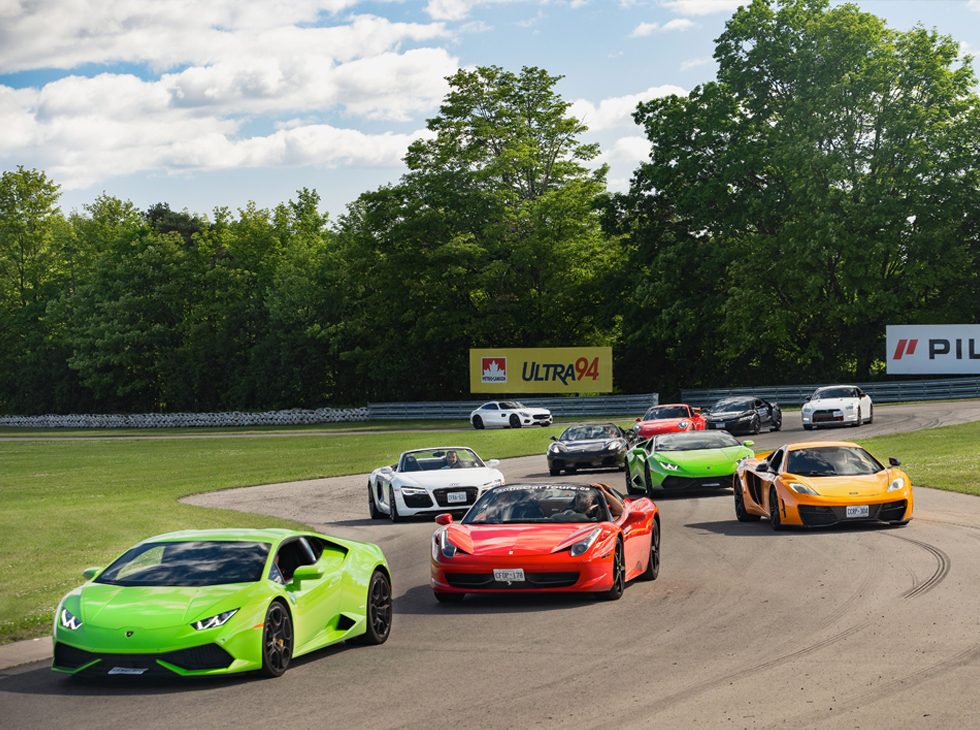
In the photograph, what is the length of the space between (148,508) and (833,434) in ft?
80.7

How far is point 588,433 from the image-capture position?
104 ft

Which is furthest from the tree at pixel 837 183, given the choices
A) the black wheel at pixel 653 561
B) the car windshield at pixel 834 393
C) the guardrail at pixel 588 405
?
the black wheel at pixel 653 561

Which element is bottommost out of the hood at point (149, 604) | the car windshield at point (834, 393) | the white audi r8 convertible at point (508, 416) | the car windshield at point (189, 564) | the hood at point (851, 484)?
the white audi r8 convertible at point (508, 416)

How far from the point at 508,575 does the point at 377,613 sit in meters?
1.97

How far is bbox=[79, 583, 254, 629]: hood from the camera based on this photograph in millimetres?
8156

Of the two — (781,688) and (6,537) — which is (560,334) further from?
(781,688)

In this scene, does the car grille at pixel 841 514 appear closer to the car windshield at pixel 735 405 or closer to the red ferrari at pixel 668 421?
the red ferrari at pixel 668 421

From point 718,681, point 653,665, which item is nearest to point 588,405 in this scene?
point 653,665

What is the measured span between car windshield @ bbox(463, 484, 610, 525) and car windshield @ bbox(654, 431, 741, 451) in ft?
35.7

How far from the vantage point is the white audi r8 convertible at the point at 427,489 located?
21.2 meters

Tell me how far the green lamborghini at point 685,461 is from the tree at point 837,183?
3767 cm

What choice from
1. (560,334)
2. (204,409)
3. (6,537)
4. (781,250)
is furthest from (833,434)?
(204,409)

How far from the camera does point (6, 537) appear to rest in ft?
62.4

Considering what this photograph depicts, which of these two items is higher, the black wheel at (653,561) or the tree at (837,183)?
the tree at (837,183)
